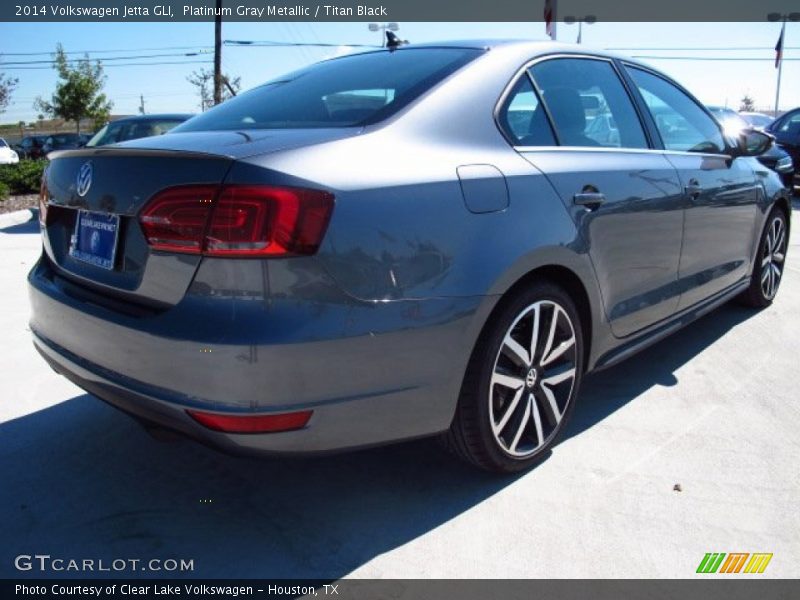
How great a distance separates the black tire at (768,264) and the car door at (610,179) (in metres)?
1.64

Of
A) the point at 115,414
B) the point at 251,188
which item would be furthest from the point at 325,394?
the point at 115,414

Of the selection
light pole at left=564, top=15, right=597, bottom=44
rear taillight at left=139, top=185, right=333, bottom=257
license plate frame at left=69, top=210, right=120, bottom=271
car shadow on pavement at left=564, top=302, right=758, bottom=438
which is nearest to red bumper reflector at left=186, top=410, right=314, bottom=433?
rear taillight at left=139, top=185, right=333, bottom=257

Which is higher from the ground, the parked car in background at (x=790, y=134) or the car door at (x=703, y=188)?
the parked car in background at (x=790, y=134)

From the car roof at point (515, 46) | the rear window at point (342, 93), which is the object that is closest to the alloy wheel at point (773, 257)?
the car roof at point (515, 46)

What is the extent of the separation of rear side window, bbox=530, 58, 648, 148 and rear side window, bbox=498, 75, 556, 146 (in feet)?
0.23

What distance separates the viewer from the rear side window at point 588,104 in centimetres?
281

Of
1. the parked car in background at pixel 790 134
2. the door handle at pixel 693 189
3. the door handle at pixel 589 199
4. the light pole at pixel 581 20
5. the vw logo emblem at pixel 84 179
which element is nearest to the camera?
the vw logo emblem at pixel 84 179

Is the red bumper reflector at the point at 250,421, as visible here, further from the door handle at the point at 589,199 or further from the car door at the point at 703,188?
the car door at the point at 703,188

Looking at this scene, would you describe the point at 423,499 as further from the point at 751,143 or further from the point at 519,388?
the point at 751,143

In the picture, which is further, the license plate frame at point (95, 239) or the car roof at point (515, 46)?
the car roof at point (515, 46)

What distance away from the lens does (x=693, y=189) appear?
3.42 m

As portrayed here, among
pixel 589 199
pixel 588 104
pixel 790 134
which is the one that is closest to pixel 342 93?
pixel 589 199

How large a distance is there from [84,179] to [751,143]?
3.72m

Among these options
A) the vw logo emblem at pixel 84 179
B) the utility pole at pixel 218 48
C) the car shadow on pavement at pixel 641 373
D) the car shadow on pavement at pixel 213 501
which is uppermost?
the utility pole at pixel 218 48
